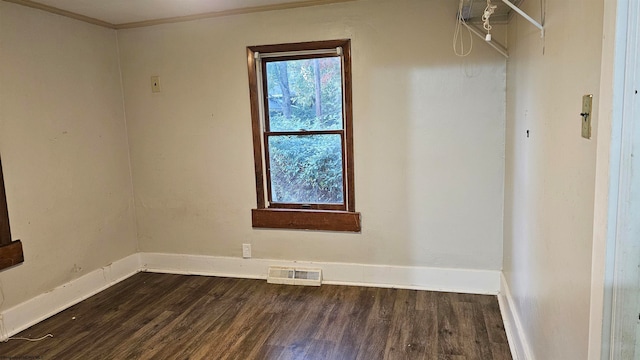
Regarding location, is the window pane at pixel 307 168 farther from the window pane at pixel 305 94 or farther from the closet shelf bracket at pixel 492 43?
the closet shelf bracket at pixel 492 43

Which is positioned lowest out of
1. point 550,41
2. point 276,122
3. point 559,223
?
point 559,223

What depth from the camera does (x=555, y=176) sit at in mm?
1543

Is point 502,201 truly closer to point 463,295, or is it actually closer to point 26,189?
point 463,295

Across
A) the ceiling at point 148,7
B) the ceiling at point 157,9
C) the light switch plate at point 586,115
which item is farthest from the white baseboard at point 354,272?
the light switch plate at point 586,115

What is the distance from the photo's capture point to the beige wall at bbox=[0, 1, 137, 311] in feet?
9.05

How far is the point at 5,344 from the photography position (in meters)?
2.59

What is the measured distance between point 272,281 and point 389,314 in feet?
3.51

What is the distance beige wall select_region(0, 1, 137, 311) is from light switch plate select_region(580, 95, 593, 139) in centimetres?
317

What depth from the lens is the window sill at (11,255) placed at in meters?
2.67

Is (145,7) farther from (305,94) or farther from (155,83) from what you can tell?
(305,94)

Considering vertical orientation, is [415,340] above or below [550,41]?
below

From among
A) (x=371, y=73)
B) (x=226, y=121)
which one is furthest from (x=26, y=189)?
(x=371, y=73)

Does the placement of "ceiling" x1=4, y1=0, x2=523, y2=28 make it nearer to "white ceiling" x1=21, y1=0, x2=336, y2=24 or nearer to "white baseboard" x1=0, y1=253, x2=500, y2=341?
"white ceiling" x1=21, y1=0, x2=336, y2=24

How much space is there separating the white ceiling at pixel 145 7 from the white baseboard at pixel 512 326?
249 cm
